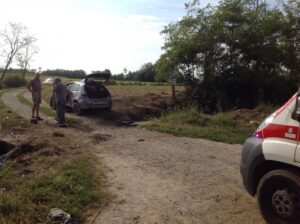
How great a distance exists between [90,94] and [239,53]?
7.98 m

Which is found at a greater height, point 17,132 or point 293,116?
point 293,116

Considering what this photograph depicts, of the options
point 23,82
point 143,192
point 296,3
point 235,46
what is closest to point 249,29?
point 235,46

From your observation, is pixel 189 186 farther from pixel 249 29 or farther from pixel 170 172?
pixel 249 29

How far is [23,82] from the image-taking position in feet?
192

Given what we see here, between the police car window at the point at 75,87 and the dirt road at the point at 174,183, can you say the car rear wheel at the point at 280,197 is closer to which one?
the dirt road at the point at 174,183

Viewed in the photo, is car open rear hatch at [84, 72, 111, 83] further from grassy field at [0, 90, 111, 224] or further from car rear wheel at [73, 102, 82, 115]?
grassy field at [0, 90, 111, 224]

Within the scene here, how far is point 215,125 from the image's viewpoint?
46.9 ft

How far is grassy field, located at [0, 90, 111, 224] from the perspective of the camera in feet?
19.4

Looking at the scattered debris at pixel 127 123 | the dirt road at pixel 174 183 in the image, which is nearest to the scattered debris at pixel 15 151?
the dirt road at pixel 174 183

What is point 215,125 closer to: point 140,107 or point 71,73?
point 140,107

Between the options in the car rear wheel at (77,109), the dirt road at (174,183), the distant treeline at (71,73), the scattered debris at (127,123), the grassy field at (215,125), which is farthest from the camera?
the distant treeline at (71,73)

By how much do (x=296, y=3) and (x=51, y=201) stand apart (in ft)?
62.7

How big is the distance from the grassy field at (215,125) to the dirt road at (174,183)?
2.77ft

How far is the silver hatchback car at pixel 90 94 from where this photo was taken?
17531 millimetres
